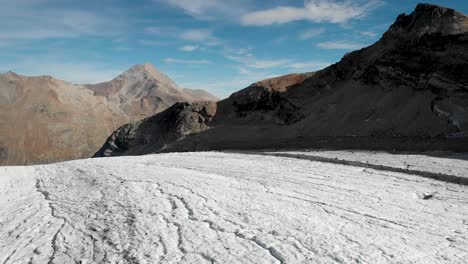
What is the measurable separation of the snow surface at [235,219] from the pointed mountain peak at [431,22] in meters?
16.7

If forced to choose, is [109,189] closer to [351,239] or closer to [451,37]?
[351,239]

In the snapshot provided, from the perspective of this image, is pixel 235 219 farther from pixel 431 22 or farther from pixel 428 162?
pixel 431 22

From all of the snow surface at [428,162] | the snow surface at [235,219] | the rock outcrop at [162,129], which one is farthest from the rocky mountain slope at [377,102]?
the snow surface at [235,219]

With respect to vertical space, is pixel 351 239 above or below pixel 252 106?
below

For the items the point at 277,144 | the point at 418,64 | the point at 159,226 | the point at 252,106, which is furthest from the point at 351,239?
the point at 252,106

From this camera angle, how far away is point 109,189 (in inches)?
319

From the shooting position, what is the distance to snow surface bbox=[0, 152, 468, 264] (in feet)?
15.1

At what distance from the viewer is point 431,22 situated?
2359 centimetres

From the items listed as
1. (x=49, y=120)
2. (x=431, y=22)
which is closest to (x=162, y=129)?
(x=431, y=22)

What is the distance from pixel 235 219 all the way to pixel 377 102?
19.1 m

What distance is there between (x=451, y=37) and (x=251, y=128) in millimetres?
13668

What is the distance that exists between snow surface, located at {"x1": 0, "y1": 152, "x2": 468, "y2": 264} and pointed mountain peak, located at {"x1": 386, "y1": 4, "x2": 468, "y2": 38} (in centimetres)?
1670

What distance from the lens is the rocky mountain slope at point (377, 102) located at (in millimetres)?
18359

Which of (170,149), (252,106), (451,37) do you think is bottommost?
(170,149)
